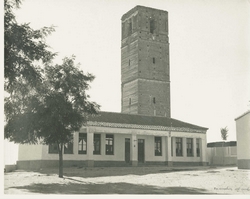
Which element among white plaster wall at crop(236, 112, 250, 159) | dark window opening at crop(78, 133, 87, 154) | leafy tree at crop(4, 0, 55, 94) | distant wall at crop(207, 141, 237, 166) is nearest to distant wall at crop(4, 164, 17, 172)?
leafy tree at crop(4, 0, 55, 94)

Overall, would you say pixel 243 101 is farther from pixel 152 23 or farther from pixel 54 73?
pixel 152 23

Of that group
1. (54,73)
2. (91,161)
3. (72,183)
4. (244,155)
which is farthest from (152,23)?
(72,183)

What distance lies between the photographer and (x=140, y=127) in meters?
25.8

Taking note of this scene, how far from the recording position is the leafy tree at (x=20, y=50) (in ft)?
A: 36.1

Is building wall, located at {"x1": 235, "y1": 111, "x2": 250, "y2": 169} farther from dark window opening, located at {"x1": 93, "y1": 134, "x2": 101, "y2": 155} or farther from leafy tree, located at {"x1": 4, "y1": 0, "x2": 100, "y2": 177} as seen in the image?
dark window opening, located at {"x1": 93, "y1": 134, "x2": 101, "y2": 155}

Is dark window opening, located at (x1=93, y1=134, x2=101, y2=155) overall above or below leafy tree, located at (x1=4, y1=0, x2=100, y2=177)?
below

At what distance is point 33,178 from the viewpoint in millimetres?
13156

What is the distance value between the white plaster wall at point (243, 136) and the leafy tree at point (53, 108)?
17.9 ft

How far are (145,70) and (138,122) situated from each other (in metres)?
8.92

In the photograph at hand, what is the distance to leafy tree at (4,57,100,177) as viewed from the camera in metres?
12.0

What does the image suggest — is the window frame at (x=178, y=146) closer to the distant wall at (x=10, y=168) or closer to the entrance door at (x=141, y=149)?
the entrance door at (x=141, y=149)

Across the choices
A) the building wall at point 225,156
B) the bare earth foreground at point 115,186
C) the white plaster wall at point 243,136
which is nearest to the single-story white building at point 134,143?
the building wall at point 225,156
